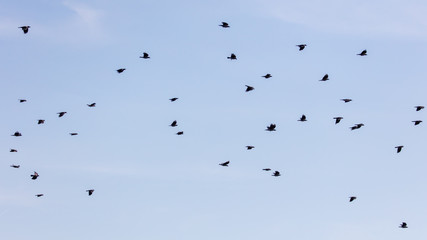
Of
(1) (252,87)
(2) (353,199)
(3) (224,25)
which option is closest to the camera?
(3) (224,25)

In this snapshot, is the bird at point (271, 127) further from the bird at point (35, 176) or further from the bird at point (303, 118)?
the bird at point (35, 176)

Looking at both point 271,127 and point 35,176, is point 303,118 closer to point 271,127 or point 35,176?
point 271,127

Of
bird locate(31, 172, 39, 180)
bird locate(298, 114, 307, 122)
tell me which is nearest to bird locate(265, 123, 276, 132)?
bird locate(298, 114, 307, 122)

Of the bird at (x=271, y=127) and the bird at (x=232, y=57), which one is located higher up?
the bird at (x=232, y=57)

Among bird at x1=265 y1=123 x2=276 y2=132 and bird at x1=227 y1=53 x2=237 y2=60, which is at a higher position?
bird at x1=227 y1=53 x2=237 y2=60

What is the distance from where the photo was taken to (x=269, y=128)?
2373 inches

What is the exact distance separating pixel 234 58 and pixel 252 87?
316 centimetres

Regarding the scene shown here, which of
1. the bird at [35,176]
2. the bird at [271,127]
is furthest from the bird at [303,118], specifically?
the bird at [35,176]

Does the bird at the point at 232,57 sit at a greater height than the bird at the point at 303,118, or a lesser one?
greater

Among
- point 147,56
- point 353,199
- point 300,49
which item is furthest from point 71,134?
point 353,199

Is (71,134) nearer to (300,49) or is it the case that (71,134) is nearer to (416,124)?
(300,49)

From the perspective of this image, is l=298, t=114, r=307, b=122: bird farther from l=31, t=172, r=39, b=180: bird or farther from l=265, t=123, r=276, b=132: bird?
l=31, t=172, r=39, b=180: bird

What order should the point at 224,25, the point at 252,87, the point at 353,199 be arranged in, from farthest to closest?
1. the point at 353,199
2. the point at 252,87
3. the point at 224,25

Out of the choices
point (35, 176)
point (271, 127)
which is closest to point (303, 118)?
point (271, 127)
